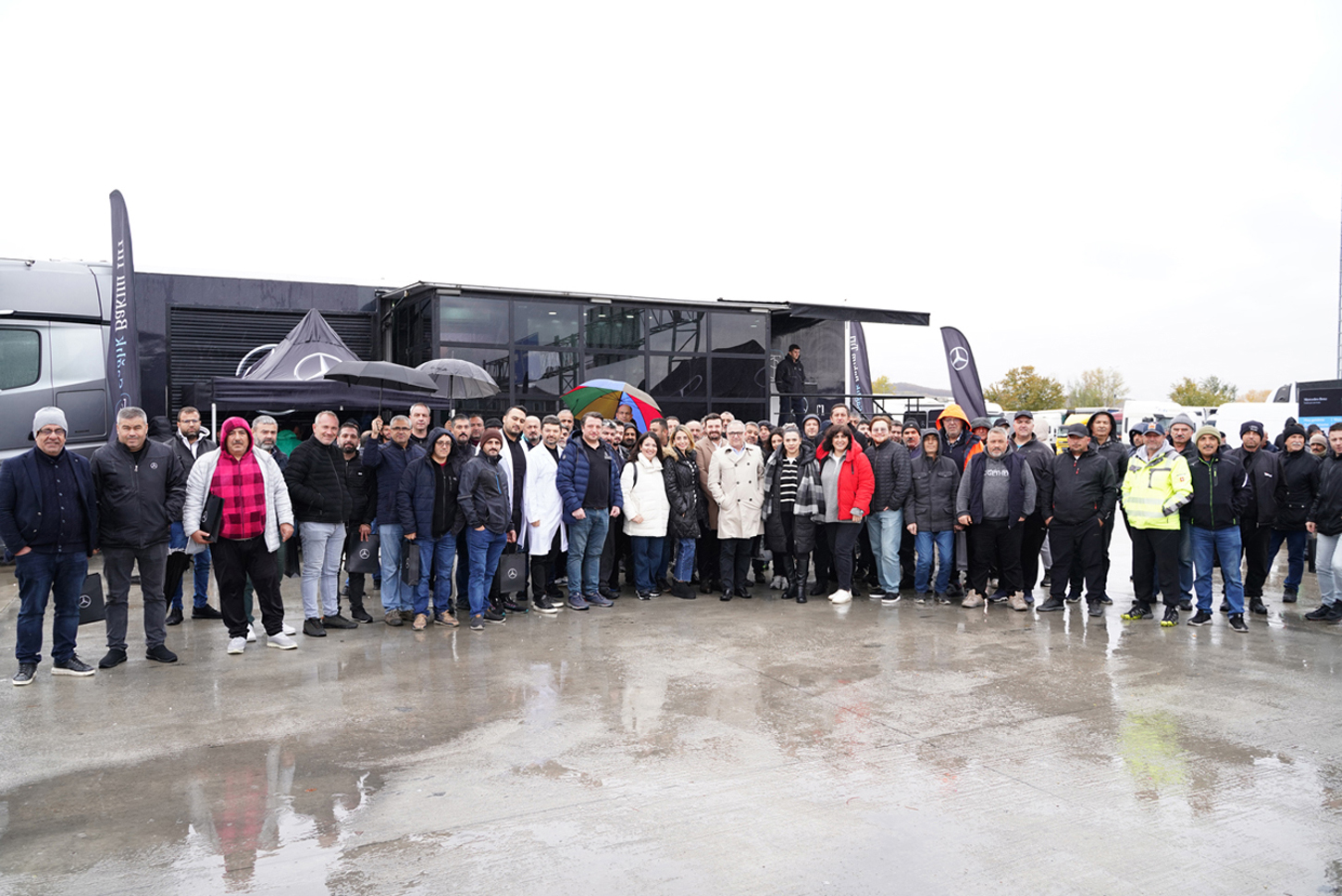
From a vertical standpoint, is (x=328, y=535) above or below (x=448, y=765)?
above

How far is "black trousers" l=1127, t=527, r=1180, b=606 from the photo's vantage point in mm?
7754

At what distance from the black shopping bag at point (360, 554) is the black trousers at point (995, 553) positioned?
5.56m

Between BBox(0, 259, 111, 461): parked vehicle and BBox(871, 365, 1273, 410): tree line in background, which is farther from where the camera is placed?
BBox(871, 365, 1273, 410): tree line in background

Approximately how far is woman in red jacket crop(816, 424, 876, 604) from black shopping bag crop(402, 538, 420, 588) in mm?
3912

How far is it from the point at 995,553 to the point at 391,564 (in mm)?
5675

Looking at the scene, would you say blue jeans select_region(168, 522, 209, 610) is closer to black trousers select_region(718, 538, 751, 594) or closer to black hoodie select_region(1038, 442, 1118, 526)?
black trousers select_region(718, 538, 751, 594)

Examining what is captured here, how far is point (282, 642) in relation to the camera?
6.77m

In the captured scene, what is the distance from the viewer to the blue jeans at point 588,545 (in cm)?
849

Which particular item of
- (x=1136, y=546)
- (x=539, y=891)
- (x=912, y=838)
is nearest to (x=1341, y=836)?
(x=912, y=838)

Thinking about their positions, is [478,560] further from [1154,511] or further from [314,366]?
[1154,511]

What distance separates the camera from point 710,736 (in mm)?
4797

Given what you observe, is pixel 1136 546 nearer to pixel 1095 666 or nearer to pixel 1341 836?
pixel 1095 666

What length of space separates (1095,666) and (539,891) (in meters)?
4.66

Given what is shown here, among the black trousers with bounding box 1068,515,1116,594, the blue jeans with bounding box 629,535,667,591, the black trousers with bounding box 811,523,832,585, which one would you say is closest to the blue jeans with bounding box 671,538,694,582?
the blue jeans with bounding box 629,535,667,591
